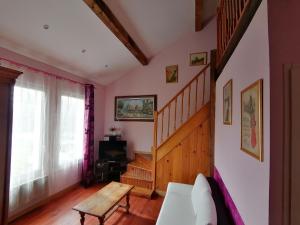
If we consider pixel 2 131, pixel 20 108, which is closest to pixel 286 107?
pixel 2 131

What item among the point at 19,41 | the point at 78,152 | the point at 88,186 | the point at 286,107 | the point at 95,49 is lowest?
the point at 88,186

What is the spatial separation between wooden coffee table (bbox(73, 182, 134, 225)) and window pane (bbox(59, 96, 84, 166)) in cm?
127

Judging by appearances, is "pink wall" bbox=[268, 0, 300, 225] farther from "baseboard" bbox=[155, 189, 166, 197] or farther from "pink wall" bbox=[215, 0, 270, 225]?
"baseboard" bbox=[155, 189, 166, 197]

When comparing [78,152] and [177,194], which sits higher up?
[78,152]

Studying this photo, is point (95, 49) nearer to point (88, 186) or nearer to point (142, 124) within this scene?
point (142, 124)

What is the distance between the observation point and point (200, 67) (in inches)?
145

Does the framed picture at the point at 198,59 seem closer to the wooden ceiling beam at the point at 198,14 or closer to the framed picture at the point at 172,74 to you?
the framed picture at the point at 172,74

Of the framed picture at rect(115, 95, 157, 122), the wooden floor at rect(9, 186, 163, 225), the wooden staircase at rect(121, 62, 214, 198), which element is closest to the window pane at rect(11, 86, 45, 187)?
the wooden floor at rect(9, 186, 163, 225)

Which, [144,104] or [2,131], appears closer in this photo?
[2,131]

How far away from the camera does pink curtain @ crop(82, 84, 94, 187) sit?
3.56m

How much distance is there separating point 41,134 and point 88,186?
1.59m

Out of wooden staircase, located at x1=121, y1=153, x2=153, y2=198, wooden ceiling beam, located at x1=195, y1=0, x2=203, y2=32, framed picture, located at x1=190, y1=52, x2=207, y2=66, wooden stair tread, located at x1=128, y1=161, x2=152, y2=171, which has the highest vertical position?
wooden ceiling beam, located at x1=195, y1=0, x2=203, y2=32

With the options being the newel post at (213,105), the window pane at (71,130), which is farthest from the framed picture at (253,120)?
the window pane at (71,130)

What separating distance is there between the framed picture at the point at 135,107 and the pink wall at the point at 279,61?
3245 mm
